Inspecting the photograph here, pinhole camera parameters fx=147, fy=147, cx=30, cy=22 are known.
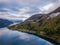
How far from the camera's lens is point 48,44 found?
164m

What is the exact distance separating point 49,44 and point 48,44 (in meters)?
1.14

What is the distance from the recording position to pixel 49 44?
537 ft
